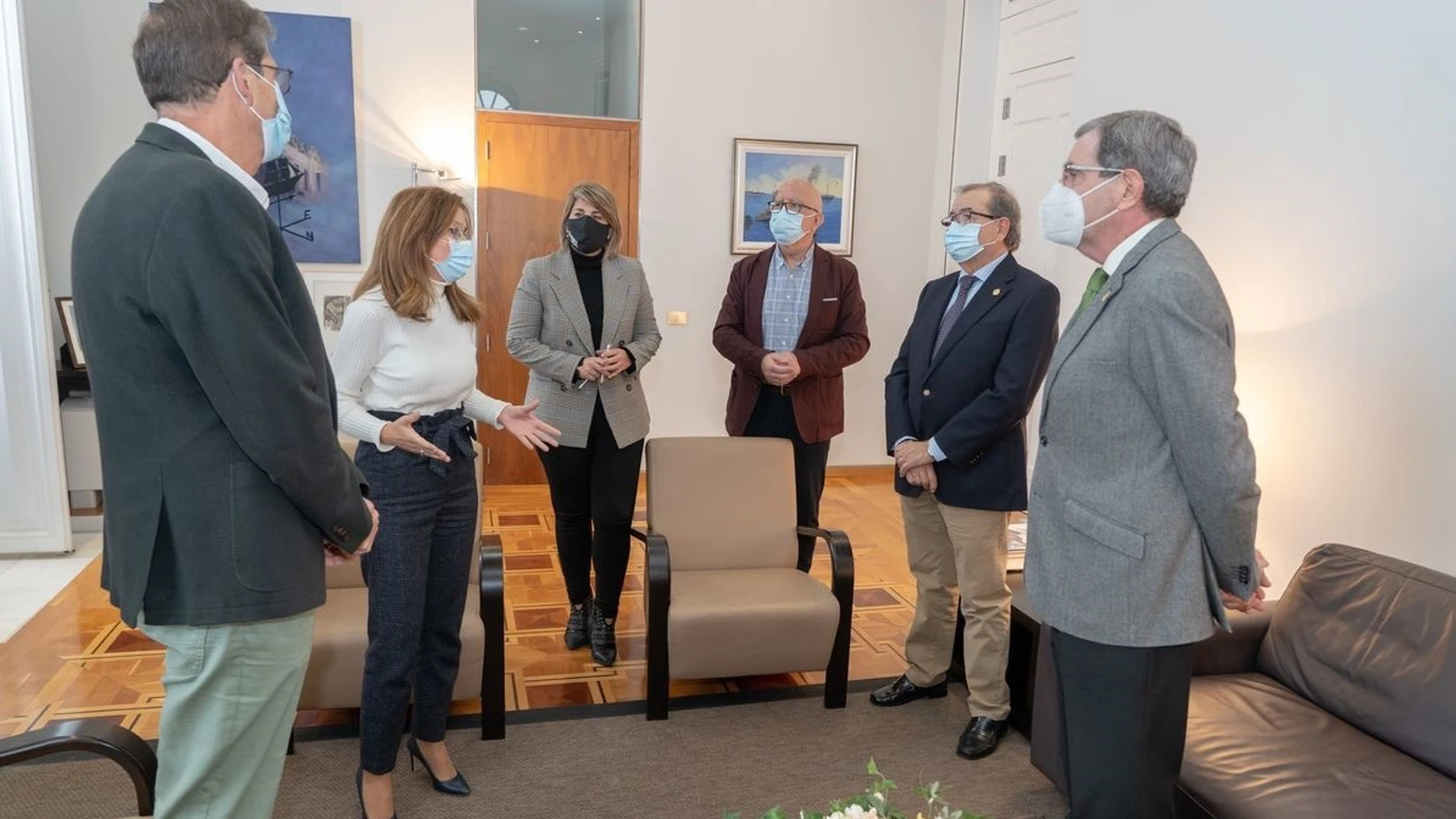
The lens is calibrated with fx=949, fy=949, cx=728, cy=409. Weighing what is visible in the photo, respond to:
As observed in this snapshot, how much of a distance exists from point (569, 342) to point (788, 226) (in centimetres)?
95

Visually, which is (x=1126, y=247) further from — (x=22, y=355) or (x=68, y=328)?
(x=68, y=328)

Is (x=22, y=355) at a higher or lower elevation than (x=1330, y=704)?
higher

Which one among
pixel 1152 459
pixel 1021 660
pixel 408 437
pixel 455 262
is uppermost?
pixel 455 262

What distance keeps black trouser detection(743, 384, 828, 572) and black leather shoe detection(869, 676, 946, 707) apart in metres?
0.56

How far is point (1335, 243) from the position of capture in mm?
3025

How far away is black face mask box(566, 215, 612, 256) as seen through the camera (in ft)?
10.8

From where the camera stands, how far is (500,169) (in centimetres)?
589

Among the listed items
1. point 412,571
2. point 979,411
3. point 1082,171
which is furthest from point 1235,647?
point 412,571

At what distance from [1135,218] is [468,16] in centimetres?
487

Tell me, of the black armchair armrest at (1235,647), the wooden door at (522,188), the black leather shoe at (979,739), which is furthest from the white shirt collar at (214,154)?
the wooden door at (522,188)

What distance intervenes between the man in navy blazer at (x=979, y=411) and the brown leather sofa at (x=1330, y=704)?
26cm

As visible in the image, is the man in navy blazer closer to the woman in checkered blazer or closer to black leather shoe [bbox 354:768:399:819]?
the woman in checkered blazer

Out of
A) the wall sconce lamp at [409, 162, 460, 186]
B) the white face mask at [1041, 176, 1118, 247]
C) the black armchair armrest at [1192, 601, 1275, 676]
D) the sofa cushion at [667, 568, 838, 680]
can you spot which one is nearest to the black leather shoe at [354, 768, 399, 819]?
the sofa cushion at [667, 568, 838, 680]

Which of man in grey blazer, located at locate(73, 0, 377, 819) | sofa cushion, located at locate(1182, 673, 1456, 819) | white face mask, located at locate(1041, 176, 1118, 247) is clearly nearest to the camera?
man in grey blazer, located at locate(73, 0, 377, 819)
